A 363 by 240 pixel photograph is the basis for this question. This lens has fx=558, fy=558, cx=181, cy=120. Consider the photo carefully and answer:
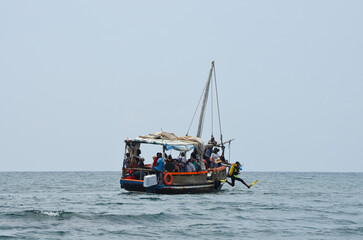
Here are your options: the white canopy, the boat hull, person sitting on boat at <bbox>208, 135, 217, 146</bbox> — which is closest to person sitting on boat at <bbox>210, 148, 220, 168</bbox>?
person sitting on boat at <bbox>208, 135, 217, 146</bbox>

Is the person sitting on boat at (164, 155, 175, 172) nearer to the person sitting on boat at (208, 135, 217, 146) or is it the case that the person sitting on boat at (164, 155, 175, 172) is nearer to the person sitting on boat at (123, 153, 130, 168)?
the person sitting on boat at (123, 153, 130, 168)

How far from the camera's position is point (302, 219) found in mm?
20578

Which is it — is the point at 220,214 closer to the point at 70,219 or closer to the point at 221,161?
the point at 70,219

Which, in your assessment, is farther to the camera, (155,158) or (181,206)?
(155,158)

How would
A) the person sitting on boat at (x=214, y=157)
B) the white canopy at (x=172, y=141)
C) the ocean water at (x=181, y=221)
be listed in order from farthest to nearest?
the person sitting on boat at (x=214, y=157), the white canopy at (x=172, y=141), the ocean water at (x=181, y=221)

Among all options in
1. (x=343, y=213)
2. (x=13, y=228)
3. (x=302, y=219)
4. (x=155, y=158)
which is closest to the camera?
(x=13, y=228)

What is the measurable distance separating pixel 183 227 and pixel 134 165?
11719 millimetres

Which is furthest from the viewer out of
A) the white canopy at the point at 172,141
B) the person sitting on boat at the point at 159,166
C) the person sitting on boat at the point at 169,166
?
the white canopy at the point at 172,141

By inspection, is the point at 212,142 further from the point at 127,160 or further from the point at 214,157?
the point at 127,160

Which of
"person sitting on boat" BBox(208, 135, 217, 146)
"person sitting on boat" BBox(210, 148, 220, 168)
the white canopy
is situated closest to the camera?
the white canopy

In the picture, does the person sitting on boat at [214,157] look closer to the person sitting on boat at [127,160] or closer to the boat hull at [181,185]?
the boat hull at [181,185]

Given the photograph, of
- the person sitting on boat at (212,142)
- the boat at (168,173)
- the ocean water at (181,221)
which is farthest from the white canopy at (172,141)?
the person sitting on boat at (212,142)

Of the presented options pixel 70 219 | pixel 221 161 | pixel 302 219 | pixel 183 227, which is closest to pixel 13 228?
pixel 70 219

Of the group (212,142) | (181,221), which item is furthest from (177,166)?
(181,221)
